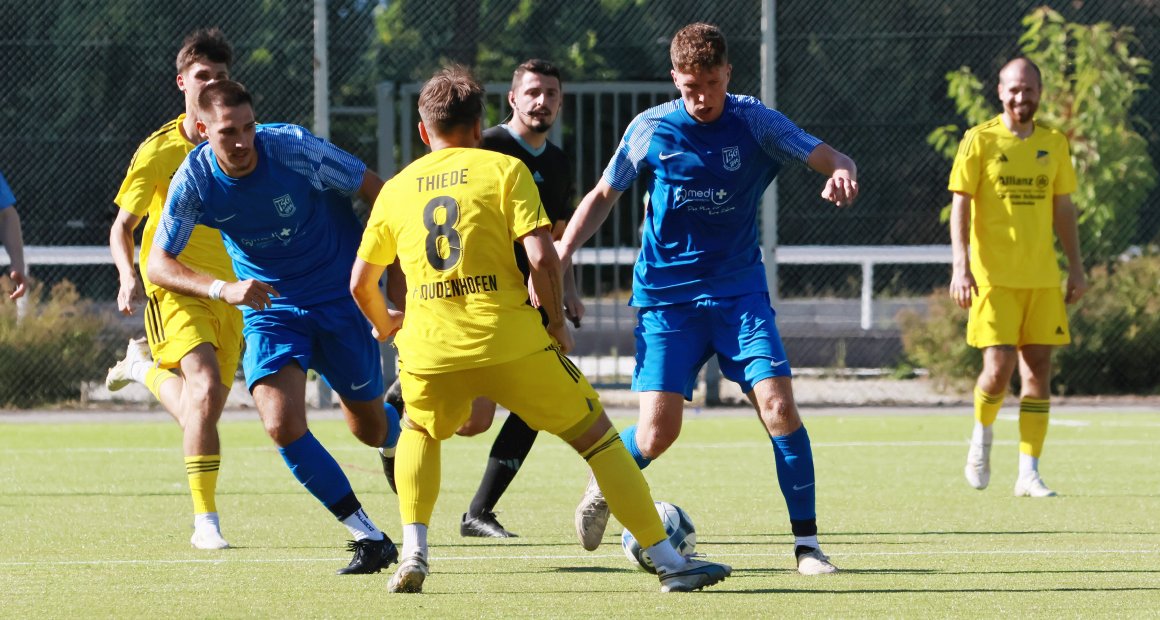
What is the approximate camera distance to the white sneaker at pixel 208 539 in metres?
6.76

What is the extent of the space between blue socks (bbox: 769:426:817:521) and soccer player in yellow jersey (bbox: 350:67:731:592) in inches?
26.3

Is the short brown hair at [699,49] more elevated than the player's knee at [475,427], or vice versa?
the short brown hair at [699,49]

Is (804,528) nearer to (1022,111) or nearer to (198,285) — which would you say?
(198,285)

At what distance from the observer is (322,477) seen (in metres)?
6.27

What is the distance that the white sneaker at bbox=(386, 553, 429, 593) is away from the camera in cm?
546

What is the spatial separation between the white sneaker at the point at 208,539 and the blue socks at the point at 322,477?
0.67 metres

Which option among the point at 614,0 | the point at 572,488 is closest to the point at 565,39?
the point at 614,0

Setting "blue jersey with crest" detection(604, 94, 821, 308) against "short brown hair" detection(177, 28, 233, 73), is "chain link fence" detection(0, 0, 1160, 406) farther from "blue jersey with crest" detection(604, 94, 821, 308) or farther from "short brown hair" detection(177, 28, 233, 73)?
"blue jersey with crest" detection(604, 94, 821, 308)

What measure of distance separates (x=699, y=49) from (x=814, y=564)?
1.84 metres

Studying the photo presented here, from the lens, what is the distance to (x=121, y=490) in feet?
29.3

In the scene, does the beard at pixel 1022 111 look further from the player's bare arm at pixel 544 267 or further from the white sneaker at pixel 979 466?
the player's bare arm at pixel 544 267

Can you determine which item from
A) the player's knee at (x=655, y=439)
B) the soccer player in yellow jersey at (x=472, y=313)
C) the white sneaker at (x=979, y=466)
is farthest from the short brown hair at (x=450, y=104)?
the white sneaker at (x=979, y=466)

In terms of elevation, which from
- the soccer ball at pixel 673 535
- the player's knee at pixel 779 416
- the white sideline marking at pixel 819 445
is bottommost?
the white sideline marking at pixel 819 445

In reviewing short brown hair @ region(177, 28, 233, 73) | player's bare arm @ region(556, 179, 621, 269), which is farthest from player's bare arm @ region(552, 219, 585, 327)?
short brown hair @ region(177, 28, 233, 73)
